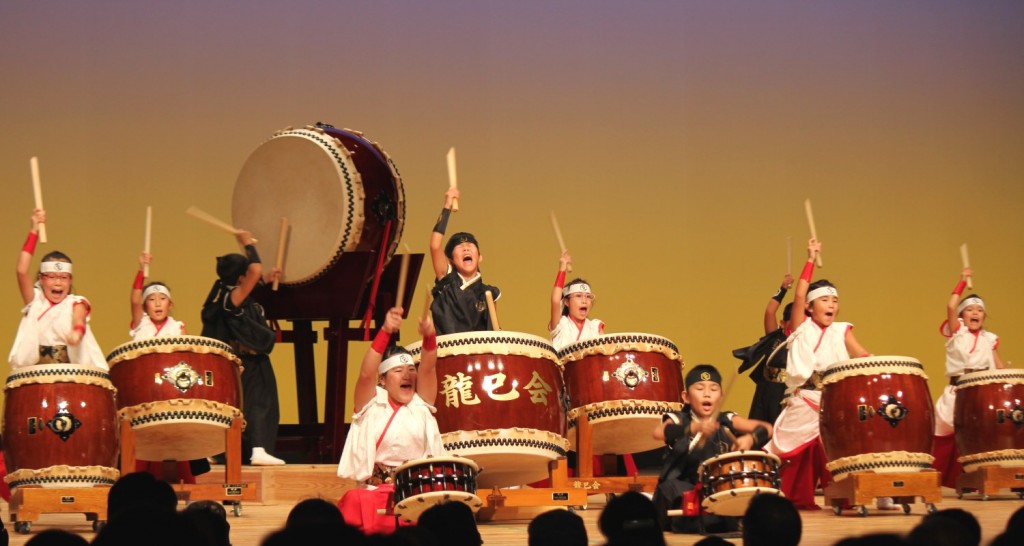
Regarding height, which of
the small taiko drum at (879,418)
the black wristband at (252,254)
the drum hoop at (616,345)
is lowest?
the small taiko drum at (879,418)

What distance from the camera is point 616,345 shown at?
5.71 metres

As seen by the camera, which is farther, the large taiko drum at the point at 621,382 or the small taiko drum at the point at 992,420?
the small taiko drum at the point at 992,420

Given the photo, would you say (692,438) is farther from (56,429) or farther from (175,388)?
(56,429)

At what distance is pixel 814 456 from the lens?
5.78 metres

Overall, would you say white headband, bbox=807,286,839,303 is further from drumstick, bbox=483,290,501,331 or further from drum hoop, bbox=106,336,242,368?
drum hoop, bbox=106,336,242,368

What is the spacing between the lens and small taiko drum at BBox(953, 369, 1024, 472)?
19.4 feet

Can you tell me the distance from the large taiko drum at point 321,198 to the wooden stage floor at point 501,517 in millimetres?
885

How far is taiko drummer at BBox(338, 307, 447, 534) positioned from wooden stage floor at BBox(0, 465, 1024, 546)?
0.98 feet

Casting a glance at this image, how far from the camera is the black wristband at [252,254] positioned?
5871 mm

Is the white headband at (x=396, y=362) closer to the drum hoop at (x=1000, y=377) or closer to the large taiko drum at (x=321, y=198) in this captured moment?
the large taiko drum at (x=321, y=198)

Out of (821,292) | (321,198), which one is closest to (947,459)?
(821,292)

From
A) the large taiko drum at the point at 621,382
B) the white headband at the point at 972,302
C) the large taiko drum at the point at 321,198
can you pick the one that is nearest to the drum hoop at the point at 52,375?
the large taiko drum at the point at 321,198

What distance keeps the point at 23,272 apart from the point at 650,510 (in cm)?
343

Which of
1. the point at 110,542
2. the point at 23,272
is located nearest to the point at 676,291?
the point at 23,272
